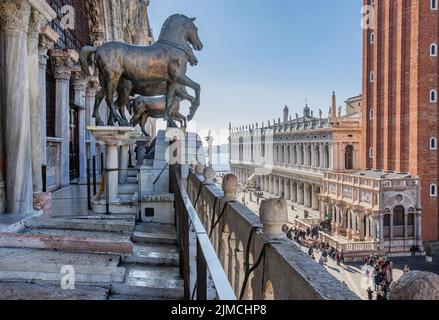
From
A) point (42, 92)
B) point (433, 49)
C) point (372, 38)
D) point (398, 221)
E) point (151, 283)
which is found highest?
point (372, 38)

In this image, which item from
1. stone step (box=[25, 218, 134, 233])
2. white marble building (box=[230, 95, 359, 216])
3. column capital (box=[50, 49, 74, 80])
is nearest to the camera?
stone step (box=[25, 218, 134, 233])

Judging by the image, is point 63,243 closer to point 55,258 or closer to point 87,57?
point 55,258

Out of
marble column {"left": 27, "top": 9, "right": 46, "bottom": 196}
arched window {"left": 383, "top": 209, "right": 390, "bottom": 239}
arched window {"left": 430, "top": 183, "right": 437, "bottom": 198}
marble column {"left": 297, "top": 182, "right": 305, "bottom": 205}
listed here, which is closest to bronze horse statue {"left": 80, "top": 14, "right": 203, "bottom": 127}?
marble column {"left": 27, "top": 9, "right": 46, "bottom": 196}

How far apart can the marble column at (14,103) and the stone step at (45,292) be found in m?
2.93

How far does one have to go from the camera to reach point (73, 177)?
46.3 feet

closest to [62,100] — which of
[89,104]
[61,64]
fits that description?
[61,64]

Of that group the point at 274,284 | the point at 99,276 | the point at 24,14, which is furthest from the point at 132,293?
the point at 24,14

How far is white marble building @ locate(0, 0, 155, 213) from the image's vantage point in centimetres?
617

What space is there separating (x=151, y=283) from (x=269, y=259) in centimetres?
219

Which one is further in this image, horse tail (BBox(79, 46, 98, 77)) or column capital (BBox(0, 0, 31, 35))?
horse tail (BBox(79, 46, 98, 77))

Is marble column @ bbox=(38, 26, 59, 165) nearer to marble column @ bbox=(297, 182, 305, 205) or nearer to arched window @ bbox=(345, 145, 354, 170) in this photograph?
arched window @ bbox=(345, 145, 354, 170)

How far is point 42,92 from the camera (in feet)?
32.3

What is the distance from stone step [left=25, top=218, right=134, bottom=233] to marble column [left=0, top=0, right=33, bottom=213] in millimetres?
658
